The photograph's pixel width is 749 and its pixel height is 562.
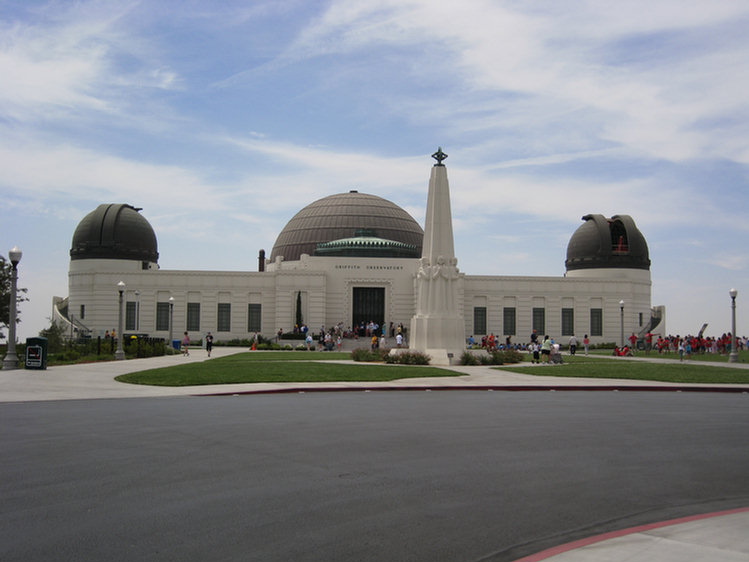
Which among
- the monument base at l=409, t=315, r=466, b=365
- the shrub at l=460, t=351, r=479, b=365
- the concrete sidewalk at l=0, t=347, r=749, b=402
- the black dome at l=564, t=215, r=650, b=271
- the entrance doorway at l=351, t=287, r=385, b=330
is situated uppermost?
the black dome at l=564, t=215, r=650, b=271

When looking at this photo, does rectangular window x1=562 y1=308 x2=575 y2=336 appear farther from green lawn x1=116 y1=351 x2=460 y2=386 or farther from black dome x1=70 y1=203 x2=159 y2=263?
green lawn x1=116 y1=351 x2=460 y2=386

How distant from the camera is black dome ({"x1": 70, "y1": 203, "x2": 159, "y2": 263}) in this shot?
63906mm

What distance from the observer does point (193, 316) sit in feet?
201

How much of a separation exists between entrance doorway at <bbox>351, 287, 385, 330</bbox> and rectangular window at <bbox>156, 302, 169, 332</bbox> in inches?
607

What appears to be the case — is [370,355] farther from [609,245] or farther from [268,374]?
[609,245]

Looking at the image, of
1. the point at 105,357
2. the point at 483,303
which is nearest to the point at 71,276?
the point at 105,357

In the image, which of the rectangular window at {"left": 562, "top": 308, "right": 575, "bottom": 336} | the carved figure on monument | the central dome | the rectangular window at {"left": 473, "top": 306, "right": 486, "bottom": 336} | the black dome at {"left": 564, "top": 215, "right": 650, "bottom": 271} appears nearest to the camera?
the carved figure on monument

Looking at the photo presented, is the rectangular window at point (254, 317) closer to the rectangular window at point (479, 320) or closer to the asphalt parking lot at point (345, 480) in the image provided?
the rectangular window at point (479, 320)

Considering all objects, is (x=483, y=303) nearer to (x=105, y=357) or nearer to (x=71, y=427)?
(x=105, y=357)

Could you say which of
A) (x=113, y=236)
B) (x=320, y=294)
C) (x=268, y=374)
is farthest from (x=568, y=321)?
(x=268, y=374)

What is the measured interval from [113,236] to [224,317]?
12.4m

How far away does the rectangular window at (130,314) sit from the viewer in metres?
60.8

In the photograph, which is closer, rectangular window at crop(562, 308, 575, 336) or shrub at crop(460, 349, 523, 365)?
shrub at crop(460, 349, 523, 365)

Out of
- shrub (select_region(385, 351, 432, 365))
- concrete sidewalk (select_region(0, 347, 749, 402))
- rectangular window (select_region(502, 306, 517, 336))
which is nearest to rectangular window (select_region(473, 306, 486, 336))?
rectangular window (select_region(502, 306, 517, 336))
